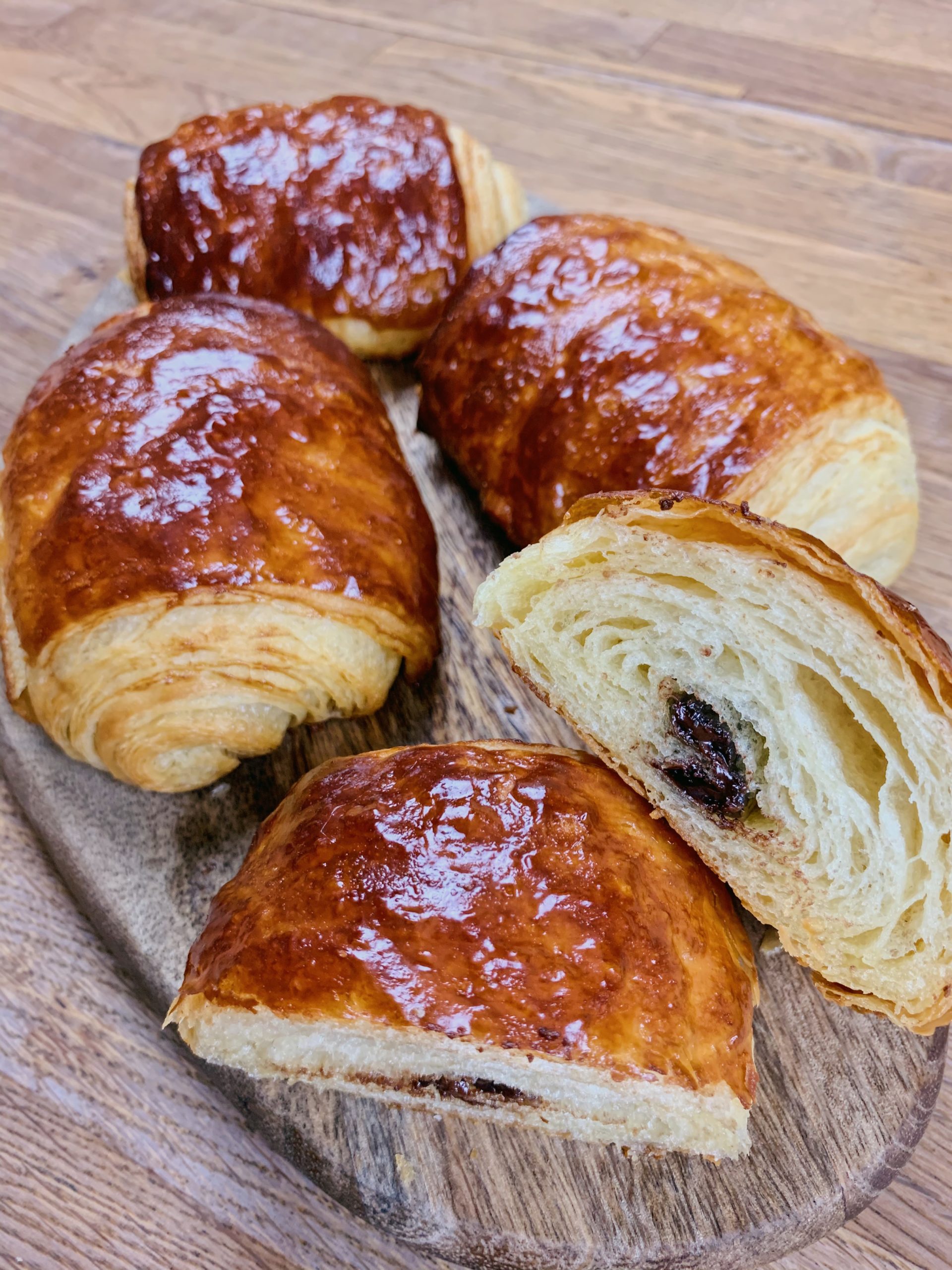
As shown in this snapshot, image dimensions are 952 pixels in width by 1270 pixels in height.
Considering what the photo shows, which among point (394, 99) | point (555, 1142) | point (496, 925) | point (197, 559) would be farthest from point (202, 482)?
point (394, 99)

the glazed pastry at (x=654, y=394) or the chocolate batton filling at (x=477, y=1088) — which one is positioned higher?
the glazed pastry at (x=654, y=394)

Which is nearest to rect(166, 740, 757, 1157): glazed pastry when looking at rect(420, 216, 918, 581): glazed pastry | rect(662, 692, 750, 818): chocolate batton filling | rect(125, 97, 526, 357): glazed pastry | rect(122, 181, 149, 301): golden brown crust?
rect(662, 692, 750, 818): chocolate batton filling

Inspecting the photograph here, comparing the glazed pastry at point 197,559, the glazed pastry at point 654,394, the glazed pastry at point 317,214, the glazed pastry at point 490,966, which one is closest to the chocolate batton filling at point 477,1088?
the glazed pastry at point 490,966

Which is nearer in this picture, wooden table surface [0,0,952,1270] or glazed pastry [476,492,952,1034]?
glazed pastry [476,492,952,1034]

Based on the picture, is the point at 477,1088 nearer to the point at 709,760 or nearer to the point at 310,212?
the point at 709,760

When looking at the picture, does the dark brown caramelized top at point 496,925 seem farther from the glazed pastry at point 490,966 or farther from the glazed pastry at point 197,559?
the glazed pastry at point 197,559

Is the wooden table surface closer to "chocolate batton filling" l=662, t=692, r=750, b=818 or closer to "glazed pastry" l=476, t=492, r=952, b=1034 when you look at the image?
"glazed pastry" l=476, t=492, r=952, b=1034

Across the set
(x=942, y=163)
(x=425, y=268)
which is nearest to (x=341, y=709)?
(x=425, y=268)

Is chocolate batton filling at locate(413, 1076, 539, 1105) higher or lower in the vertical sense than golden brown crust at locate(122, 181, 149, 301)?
lower
